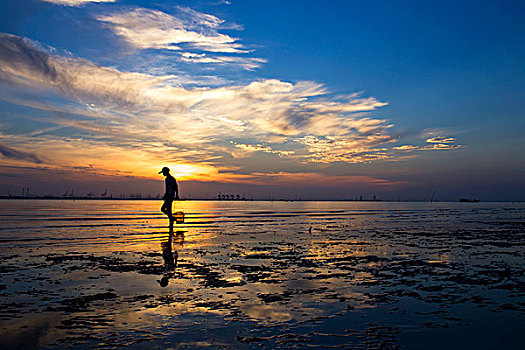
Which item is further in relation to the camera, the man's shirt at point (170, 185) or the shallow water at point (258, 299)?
the man's shirt at point (170, 185)

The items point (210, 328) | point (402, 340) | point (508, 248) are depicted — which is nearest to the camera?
point (402, 340)

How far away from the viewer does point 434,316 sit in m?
7.77

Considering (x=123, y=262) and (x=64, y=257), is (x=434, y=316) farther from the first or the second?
(x=64, y=257)

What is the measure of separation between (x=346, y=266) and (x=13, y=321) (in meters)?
10.1

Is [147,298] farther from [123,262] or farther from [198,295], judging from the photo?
[123,262]

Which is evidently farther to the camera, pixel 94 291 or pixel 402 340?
pixel 94 291

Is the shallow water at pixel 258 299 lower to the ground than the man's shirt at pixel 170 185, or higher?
lower

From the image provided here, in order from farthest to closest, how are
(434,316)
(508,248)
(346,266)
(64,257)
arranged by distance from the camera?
(508,248) < (64,257) < (346,266) < (434,316)

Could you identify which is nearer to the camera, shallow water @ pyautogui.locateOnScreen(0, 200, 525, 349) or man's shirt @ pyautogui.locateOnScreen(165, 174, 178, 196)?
shallow water @ pyautogui.locateOnScreen(0, 200, 525, 349)

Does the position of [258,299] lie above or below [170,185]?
below

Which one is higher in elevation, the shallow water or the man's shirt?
the man's shirt

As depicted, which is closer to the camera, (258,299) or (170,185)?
(258,299)

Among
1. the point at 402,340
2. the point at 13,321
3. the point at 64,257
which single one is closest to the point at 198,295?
the point at 13,321

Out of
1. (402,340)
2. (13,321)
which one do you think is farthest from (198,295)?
(402,340)
